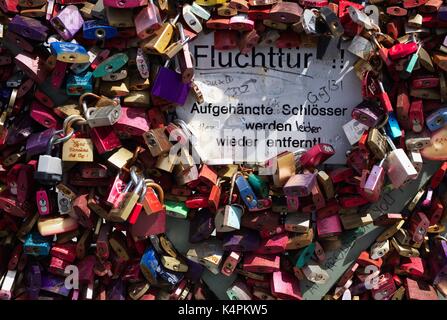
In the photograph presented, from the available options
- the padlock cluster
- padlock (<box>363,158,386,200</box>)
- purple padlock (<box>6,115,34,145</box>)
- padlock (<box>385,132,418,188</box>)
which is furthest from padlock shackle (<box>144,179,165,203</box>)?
padlock (<box>385,132,418,188</box>)

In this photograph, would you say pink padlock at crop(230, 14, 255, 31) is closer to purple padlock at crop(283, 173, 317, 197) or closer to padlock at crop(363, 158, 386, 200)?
purple padlock at crop(283, 173, 317, 197)

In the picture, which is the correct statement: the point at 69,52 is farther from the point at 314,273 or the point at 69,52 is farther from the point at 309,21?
the point at 314,273

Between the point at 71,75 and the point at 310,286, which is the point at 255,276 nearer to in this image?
the point at 310,286

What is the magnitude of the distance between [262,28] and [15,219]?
1709mm

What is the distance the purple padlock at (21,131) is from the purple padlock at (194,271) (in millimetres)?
1112

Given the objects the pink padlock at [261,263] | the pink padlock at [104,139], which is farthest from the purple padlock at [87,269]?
the pink padlock at [261,263]

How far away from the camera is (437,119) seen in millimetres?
3217

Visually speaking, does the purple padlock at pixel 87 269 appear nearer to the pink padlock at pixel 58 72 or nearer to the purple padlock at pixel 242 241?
→ the purple padlock at pixel 242 241

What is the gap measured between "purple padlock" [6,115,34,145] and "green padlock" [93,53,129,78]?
47cm

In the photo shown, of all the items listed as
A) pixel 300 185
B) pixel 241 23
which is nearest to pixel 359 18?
pixel 241 23

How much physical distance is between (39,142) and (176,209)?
31.5 inches

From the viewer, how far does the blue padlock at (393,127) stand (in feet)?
10.5

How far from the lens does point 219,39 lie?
3.23 m

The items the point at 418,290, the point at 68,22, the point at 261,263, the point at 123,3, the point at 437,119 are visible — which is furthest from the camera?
the point at 418,290
